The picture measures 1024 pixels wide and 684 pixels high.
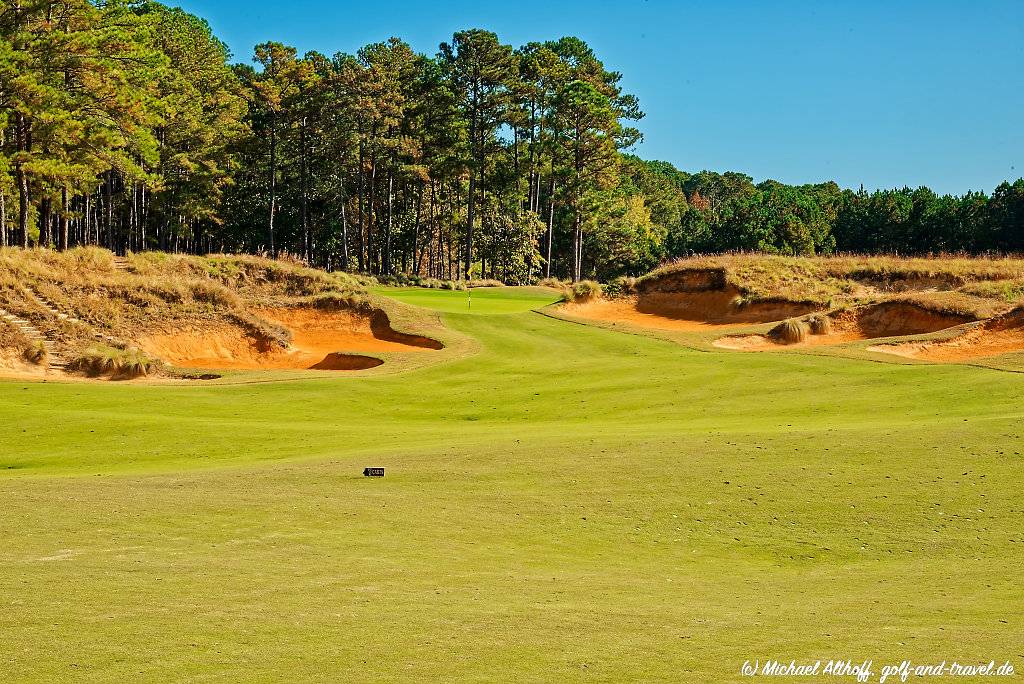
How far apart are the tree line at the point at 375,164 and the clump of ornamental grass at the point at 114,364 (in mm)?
15178

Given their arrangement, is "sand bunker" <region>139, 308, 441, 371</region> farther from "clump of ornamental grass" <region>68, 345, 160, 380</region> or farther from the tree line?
the tree line

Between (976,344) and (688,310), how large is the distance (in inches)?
712

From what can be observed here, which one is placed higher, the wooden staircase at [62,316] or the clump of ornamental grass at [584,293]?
the clump of ornamental grass at [584,293]

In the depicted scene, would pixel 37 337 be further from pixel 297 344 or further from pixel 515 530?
pixel 515 530

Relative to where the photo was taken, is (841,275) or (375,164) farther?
(375,164)

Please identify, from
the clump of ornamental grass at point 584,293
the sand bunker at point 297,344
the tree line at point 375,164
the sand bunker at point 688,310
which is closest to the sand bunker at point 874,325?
the sand bunker at point 688,310

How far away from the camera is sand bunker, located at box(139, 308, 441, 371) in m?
34.6

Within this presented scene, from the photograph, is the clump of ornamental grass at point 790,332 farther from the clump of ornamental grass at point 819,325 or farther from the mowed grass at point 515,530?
the mowed grass at point 515,530

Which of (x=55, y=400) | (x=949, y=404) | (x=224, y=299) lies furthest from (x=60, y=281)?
(x=949, y=404)

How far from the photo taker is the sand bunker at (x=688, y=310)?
1759 inches

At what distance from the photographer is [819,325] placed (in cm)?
3728

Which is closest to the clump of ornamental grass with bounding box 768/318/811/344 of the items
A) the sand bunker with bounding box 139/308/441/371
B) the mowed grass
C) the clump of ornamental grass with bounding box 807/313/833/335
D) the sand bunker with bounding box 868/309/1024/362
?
the clump of ornamental grass with bounding box 807/313/833/335

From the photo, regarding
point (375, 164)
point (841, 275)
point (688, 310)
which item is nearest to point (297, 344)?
point (688, 310)

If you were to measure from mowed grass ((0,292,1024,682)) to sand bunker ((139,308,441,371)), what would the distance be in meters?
9.09
